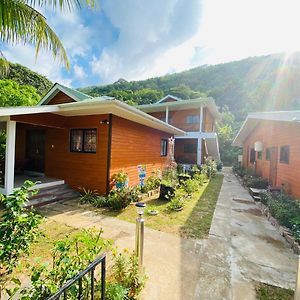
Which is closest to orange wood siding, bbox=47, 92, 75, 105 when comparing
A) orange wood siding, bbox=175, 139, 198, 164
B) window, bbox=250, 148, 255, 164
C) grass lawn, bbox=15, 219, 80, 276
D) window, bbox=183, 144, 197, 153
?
grass lawn, bbox=15, 219, 80, 276

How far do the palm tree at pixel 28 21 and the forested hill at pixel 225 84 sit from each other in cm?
3125

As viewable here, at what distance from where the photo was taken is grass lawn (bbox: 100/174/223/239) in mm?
4871

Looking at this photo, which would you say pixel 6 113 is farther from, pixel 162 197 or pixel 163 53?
pixel 163 53

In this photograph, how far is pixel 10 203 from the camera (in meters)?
Result: 2.56

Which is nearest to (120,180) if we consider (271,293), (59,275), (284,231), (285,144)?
(284,231)

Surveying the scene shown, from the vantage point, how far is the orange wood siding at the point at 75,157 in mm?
7547

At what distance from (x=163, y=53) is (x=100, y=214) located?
845 centimetres

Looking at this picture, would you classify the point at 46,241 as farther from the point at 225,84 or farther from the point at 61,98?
the point at 225,84

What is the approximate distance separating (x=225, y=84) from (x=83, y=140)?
48.7m

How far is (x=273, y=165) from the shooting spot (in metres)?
9.99

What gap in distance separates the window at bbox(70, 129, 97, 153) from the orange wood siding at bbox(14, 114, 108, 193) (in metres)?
0.17

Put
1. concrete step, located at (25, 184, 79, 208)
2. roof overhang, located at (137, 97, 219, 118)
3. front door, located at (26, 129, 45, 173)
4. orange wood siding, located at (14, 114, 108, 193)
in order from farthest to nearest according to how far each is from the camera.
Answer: roof overhang, located at (137, 97, 219, 118), front door, located at (26, 129, 45, 173), orange wood siding, located at (14, 114, 108, 193), concrete step, located at (25, 184, 79, 208)

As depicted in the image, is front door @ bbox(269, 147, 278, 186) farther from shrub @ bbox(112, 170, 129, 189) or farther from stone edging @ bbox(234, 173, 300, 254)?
shrub @ bbox(112, 170, 129, 189)

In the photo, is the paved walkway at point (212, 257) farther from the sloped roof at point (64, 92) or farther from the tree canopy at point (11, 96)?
the tree canopy at point (11, 96)
